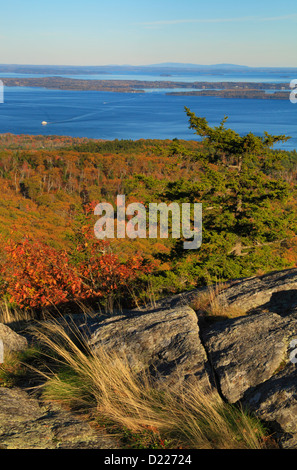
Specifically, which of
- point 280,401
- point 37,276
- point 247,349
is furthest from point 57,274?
point 280,401

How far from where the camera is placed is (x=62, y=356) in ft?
12.6

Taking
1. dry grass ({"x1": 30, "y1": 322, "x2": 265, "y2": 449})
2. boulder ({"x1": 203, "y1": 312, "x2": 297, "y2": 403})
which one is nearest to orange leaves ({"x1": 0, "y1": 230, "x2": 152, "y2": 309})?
dry grass ({"x1": 30, "y1": 322, "x2": 265, "y2": 449})

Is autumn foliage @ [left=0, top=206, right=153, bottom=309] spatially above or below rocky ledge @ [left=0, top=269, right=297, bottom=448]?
below

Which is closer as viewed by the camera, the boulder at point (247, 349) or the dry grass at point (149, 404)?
the dry grass at point (149, 404)

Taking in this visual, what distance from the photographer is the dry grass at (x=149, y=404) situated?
243cm

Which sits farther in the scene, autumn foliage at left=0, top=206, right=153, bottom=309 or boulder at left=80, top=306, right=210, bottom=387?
autumn foliage at left=0, top=206, right=153, bottom=309

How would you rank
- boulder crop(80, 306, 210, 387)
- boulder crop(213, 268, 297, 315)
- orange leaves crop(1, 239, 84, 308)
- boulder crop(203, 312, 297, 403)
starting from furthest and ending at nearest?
1. orange leaves crop(1, 239, 84, 308)
2. boulder crop(213, 268, 297, 315)
3. boulder crop(80, 306, 210, 387)
4. boulder crop(203, 312, 297, 403)

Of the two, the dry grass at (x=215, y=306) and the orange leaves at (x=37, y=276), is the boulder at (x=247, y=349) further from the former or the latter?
the orange leaves at (x=37, y=276)

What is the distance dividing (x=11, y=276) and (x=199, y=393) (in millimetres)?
5758

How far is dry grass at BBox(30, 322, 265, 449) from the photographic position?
2.43 meters

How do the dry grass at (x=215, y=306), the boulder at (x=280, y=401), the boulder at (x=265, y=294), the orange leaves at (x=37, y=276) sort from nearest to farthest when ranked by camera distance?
the boulder at (x=280, y=401), the dry grass at (x=215, y=306), the boulder at (x=265, y=294), the orange leaves at (x=37, y=276)

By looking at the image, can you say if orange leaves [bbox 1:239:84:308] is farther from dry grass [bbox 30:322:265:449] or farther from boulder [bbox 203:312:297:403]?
boulder [bbox 203:312:297:403]

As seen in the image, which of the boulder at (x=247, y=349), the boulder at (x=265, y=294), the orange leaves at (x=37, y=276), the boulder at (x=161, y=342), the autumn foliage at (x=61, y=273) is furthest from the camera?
the autumn foliage at (x=61, y=273)

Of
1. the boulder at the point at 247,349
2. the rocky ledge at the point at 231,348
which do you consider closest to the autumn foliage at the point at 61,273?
the rocky ledge at the point at 231,348
